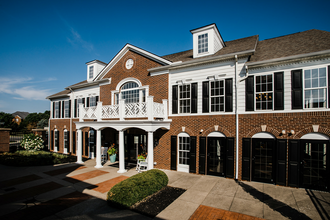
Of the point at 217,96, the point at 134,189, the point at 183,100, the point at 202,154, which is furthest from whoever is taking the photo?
the point at 183,100

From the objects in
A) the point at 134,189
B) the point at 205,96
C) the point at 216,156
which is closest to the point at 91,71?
the point at 205,96

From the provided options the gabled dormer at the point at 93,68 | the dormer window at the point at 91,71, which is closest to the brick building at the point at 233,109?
the gabled dormer at the point at 93,68

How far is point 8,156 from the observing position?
14469 millimetres

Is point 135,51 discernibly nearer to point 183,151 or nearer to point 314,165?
point 183,151

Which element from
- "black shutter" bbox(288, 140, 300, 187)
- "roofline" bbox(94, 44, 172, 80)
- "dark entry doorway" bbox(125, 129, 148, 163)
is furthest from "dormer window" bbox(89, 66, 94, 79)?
"black shutter" bbox(288, 140, 300, 187)

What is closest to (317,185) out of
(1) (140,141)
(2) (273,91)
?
(2) (273,91)

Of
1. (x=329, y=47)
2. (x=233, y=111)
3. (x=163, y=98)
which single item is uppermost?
(x=329, y=47)

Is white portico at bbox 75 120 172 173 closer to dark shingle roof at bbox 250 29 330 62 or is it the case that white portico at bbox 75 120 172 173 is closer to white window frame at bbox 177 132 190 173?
white window frame at bbox 177 132 190 173

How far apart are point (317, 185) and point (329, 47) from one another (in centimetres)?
642

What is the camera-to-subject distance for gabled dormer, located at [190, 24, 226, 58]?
12.1m

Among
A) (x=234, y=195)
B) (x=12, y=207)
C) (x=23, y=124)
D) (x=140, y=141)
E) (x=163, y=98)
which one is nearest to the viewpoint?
(x=12, y=207)

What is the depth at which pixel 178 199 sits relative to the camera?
7.68 meters

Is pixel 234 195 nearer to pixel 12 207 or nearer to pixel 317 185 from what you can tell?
pixel 317 185

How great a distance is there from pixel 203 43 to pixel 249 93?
189 inches
